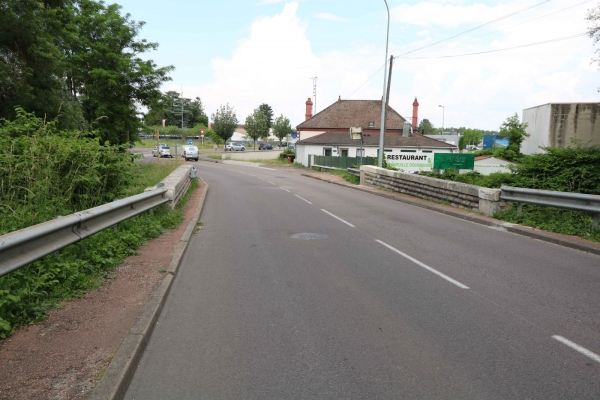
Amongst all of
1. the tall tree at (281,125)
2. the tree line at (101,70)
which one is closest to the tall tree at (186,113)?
the tall tree at (281,125)

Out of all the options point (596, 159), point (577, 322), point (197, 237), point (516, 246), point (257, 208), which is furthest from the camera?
point (257, 208)

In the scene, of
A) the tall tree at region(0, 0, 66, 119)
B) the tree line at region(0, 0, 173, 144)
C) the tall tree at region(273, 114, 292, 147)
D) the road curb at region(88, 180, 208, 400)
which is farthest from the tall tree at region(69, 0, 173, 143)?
the tall tree at region(273, 114, 292, 147)

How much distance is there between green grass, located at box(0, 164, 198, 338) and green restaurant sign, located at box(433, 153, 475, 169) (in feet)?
66.4

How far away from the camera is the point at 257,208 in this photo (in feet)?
48.9

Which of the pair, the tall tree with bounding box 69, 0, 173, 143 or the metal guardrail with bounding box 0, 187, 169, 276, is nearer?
the metal guardrail with bounding box 0, 187, 169, 276

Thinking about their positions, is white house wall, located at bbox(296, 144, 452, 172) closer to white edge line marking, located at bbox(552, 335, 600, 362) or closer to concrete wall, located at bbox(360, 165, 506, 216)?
concrete wall, located at bbox(360, 165, 506, 216)

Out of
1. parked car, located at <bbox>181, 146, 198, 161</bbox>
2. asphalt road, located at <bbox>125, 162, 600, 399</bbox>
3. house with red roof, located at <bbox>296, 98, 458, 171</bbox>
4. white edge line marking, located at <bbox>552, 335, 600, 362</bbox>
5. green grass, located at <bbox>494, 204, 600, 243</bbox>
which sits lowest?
asphalt road, located at <bbox>125, 162, 600, 399</bbox>

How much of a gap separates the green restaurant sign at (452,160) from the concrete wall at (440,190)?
165 inches

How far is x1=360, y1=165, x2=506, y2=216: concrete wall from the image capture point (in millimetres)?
13047

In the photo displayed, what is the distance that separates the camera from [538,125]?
26.0m

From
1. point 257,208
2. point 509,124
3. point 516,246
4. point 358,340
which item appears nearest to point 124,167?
point 257,208

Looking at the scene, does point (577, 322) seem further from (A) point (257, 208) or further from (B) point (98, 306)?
(A) point (257, 208)

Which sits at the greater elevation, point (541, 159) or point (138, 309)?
point (541, 159)

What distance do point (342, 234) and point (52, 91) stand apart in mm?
15109
